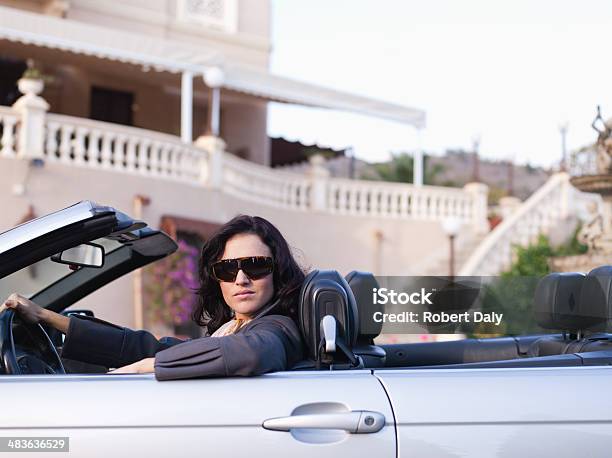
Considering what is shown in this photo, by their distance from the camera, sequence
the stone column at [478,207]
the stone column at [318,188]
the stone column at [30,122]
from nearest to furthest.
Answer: the stone column at [30,122]
the stone column at [318,188]
the stone column at [478,207]

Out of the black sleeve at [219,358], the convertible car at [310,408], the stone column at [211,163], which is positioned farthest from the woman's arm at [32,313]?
the stone column at [211,163]

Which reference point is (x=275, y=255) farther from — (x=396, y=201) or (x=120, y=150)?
(x=396, y=201)

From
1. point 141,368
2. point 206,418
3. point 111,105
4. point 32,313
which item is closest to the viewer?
point 206,418

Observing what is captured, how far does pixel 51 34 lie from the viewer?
48.5 ft

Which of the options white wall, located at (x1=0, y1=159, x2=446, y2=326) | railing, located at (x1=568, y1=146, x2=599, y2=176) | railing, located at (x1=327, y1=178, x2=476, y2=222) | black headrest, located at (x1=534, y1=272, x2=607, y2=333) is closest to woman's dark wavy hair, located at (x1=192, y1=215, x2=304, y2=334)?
black headrest, located at (x1=534, y1=272, x2=607, y2=333)

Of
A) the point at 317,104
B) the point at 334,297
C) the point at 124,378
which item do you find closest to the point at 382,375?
the point at 334,297

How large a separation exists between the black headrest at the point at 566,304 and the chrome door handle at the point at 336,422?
1.23 metres

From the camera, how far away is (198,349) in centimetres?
247

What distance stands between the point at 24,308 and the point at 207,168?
12.6 m

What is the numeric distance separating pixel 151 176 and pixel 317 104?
4365 millimetres

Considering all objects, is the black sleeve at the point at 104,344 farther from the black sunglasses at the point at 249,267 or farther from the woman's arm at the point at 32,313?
the black sunglasses at the point at 249,267

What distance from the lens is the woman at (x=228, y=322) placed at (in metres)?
2.46

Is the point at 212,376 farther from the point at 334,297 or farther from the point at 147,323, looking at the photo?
the point at 147,323

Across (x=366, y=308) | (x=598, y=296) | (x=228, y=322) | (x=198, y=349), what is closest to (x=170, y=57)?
(x=366, y=308)
